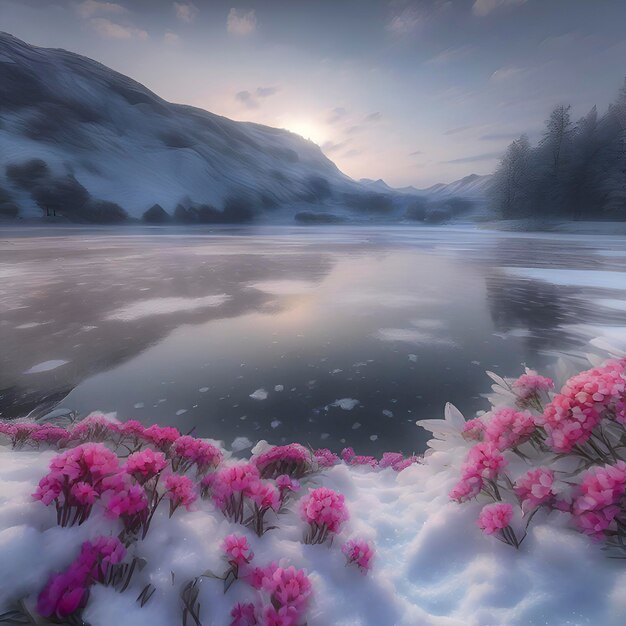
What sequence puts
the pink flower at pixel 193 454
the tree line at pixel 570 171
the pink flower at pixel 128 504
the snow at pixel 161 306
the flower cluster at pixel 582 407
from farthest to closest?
the tree line at pixel 570 171 < the snow at pixel 161 306 < the pink flower at pixel 193 454 < the flower cluster at pixel 582 407 < the pink flower at pixel 128 504

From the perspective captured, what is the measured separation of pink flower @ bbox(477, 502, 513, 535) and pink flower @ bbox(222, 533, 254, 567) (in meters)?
1.27

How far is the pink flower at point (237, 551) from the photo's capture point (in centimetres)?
175

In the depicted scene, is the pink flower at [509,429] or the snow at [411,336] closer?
the pink flower at [509,429]

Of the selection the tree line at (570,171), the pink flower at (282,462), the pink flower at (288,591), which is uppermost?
the tree line at (570,171)

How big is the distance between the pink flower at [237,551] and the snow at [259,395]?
2554 mm

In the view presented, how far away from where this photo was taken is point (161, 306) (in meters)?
8.64

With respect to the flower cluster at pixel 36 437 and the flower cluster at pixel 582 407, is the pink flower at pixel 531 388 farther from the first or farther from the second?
the flower cluster at pixel 36 437

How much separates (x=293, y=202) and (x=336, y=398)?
145 m

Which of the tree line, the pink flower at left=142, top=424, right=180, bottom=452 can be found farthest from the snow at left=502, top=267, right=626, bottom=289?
the tree line

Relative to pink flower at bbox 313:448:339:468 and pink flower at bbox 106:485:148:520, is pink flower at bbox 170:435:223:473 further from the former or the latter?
pink flower at bbox 313:448:339:468

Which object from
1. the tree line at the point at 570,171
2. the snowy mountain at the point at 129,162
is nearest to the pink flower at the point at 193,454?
the tree line at the point at 570,171

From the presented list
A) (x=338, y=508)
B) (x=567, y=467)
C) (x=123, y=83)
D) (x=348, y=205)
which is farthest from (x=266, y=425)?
(x=123, y=83)

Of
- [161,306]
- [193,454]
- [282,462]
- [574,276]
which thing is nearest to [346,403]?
[282,462]

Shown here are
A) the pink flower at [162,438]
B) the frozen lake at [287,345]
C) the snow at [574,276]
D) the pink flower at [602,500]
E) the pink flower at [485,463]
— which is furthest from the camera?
the snow at [574,276]
